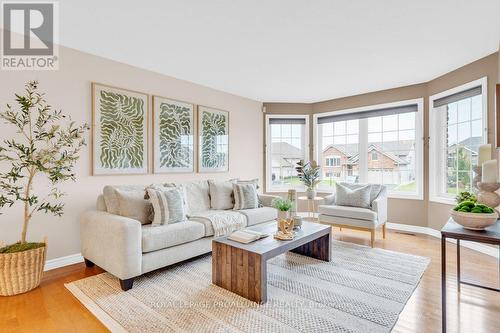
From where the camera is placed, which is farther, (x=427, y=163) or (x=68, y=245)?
(x=427, y=163)

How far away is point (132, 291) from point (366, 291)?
2.10 meters

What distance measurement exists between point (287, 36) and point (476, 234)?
2.37m

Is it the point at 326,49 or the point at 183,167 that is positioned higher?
the point at 326,49

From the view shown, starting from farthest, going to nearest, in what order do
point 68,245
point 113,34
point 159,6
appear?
1. point 68,245
2. point 113,34
3. point 159,6

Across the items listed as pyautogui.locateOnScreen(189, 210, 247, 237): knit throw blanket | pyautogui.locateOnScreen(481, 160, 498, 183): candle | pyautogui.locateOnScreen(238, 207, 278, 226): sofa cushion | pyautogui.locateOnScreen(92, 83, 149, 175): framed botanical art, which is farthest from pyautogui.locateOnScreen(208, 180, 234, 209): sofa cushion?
pyautogui.locateOnScreen(481, 160, 498, 183): candle

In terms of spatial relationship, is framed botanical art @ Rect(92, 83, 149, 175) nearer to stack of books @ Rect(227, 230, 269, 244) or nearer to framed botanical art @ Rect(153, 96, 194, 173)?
framed botanical art @ Rect(153, 96, 194, 173)

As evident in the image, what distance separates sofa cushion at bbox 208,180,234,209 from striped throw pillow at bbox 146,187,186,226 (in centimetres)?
83

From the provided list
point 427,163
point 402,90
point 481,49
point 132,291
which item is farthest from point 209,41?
point 427,163

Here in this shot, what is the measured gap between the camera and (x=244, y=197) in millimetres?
3863

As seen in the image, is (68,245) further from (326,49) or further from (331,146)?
(331,146)

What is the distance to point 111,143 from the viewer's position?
3262 mm

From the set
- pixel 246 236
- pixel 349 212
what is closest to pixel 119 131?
pixel 246 236

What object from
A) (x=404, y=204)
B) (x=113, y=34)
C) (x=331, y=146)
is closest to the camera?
(x=113, y=34)

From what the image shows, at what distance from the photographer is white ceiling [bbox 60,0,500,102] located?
7.36 ft
